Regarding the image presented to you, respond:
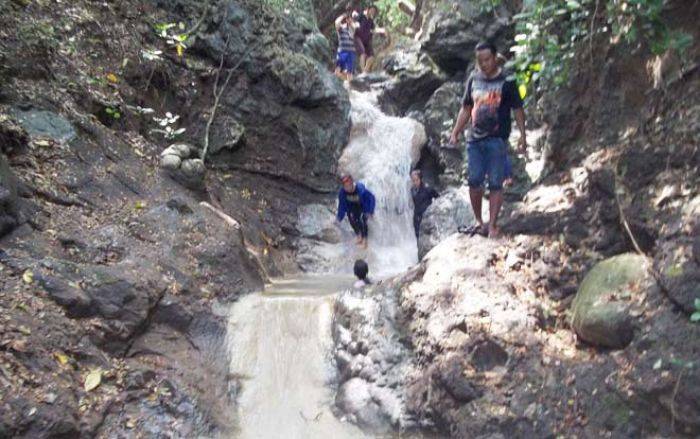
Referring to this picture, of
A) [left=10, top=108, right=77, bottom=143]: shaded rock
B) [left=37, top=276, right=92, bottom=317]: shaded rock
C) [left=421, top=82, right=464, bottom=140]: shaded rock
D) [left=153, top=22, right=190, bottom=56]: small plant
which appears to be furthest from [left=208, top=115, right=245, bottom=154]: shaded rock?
[left=37, top=276, right=92, bottom=317]: shaded rock

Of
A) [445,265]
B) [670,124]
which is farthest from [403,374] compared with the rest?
[670,124]

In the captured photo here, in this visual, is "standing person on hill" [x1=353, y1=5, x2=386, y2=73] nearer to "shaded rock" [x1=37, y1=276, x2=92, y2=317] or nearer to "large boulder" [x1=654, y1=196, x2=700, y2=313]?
"shaded rock" [x1=37, y1=276, x2=92, y2=317]

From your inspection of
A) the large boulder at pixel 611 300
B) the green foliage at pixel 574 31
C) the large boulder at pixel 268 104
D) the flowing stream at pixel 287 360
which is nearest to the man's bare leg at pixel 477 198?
the green foliage at pixel 574 31

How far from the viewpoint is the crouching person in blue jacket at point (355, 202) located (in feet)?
30.5

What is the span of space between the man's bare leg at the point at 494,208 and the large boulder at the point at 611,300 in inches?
50.8

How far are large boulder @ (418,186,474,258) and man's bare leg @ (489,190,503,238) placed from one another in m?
3.77

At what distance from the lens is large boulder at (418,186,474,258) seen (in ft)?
32.4

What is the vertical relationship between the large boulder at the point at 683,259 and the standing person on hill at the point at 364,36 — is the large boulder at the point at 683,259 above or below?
below

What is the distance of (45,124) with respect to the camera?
7258mm

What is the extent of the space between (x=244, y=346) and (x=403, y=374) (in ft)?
6.37

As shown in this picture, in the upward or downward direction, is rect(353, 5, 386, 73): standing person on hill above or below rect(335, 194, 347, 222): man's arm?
above

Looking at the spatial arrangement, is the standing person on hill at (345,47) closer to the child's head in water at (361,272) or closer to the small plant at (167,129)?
the small plant at (167,129)

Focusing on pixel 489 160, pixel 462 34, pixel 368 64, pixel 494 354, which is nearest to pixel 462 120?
pixel 489 160

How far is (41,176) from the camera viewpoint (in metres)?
6.60
